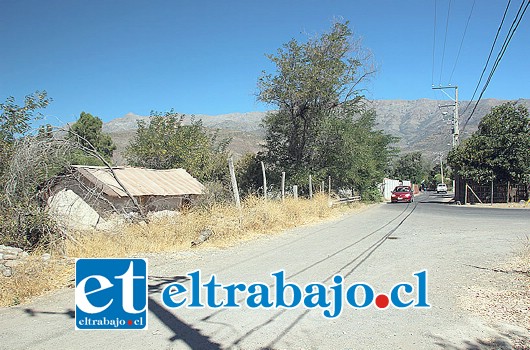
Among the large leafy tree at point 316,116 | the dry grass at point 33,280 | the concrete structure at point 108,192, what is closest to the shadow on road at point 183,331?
the dry grass at point 33,280

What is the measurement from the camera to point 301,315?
5.53 meters

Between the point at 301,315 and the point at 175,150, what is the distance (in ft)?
81.7

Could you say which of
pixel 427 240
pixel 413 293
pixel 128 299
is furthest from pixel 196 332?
pixel 427 240

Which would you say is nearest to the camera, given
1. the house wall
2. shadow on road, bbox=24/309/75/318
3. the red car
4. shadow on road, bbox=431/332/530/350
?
shadow on road, bbox=431/332/530/350

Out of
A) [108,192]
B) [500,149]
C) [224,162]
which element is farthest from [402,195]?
[108,192]

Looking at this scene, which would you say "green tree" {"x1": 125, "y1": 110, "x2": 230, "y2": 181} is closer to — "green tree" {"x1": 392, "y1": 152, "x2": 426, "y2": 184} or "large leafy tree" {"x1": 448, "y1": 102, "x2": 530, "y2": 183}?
"large leafy tree" {"x1": 448, "y1": 102, "x2": 530, "y2": 183}

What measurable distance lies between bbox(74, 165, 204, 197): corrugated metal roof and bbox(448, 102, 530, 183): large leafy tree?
70.1 feet

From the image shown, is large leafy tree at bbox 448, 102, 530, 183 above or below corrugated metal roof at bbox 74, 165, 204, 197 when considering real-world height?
above

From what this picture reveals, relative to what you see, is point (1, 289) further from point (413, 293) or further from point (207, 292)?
point (413, 293)

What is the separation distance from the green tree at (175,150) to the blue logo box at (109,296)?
21.6 meters

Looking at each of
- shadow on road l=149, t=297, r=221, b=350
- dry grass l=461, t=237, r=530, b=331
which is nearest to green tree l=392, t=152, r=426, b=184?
dry grass l=461, t=237, r=530, b=331

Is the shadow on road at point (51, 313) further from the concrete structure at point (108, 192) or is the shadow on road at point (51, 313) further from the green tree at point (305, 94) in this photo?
the green tree at point (305, 94)

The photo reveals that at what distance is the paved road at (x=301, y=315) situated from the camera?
4.69 meters

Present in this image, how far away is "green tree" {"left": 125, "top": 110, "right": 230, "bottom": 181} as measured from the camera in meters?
29.1
